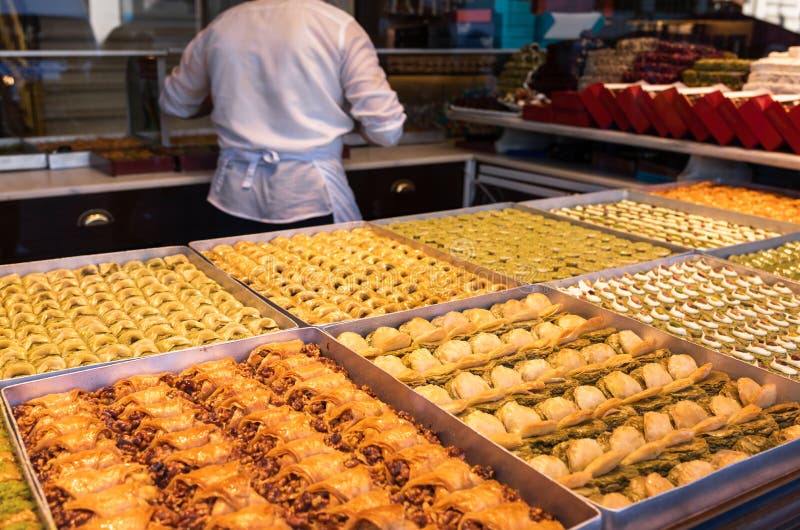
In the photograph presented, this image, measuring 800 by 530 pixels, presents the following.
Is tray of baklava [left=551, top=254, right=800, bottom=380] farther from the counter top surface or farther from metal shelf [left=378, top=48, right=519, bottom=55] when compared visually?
metal shelf [left=378, top=48, right=519, bottom=55]

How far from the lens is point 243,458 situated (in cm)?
163

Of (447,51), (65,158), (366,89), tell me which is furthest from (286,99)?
(447,51)

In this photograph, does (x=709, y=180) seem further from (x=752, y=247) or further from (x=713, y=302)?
(x=713, y=302)

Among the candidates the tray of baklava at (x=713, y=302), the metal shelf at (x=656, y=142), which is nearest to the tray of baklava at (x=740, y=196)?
the metal shelf at (x=656, y=142)

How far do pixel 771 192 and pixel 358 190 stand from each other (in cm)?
255

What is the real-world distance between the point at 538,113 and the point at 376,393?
3.80 meters

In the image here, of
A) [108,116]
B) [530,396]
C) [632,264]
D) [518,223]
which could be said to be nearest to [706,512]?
[530,396]

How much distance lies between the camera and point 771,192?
428 cm

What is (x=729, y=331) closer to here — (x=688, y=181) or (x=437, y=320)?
(x=437, y=320)

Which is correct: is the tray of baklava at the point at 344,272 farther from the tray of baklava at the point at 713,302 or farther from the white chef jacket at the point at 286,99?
the white chef jacket at the point at 286,99

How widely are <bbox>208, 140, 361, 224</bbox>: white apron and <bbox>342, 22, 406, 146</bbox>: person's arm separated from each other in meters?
0.27

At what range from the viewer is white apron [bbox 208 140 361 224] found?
12.7ft

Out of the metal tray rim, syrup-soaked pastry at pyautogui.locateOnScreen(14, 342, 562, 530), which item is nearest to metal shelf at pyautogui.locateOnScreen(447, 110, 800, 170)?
the metal tray rim

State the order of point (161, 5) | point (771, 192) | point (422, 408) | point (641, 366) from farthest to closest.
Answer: point (161, 5), point (771, 192), point (641, 366), point (422, 408)
